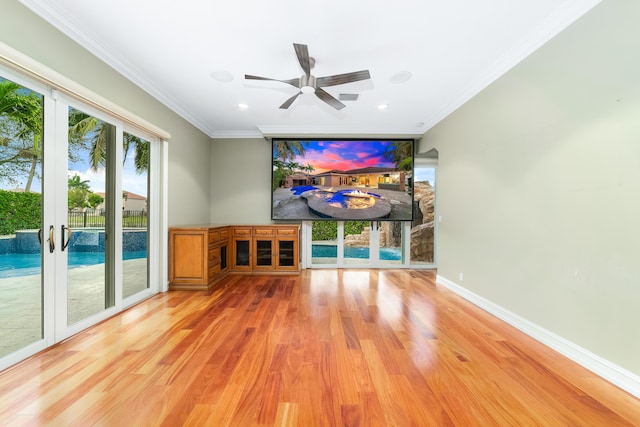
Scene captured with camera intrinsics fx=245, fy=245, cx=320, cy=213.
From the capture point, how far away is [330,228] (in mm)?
5363

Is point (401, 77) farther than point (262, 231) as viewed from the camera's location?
No

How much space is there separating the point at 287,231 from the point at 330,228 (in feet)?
3.45

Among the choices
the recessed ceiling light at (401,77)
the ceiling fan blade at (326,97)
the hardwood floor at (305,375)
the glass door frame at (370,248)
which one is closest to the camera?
the hardwood floor at (305,375)

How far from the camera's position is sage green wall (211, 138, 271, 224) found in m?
5.23

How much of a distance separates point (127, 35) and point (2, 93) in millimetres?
1118

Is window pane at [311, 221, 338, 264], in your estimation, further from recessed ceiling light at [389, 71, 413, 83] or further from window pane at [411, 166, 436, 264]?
recessed ceiling light at [389, 71, 413, 83]

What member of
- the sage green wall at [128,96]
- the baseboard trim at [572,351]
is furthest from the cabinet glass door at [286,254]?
the baseboard trim at [572,351]

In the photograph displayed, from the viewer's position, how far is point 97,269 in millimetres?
2699

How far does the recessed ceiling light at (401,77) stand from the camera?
2963 millimetres

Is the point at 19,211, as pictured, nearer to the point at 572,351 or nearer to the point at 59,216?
the point at 59,216

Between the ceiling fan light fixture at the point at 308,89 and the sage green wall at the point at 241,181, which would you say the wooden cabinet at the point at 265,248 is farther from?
the ceiling fan light fixture at the point at 308,89

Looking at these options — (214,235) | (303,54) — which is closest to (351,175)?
(214,235)

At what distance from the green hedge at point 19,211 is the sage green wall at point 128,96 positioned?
1.11m

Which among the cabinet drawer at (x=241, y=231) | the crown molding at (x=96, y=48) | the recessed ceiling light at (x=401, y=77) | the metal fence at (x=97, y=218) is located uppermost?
the recessed ceiling light at (x=401, y=77)
